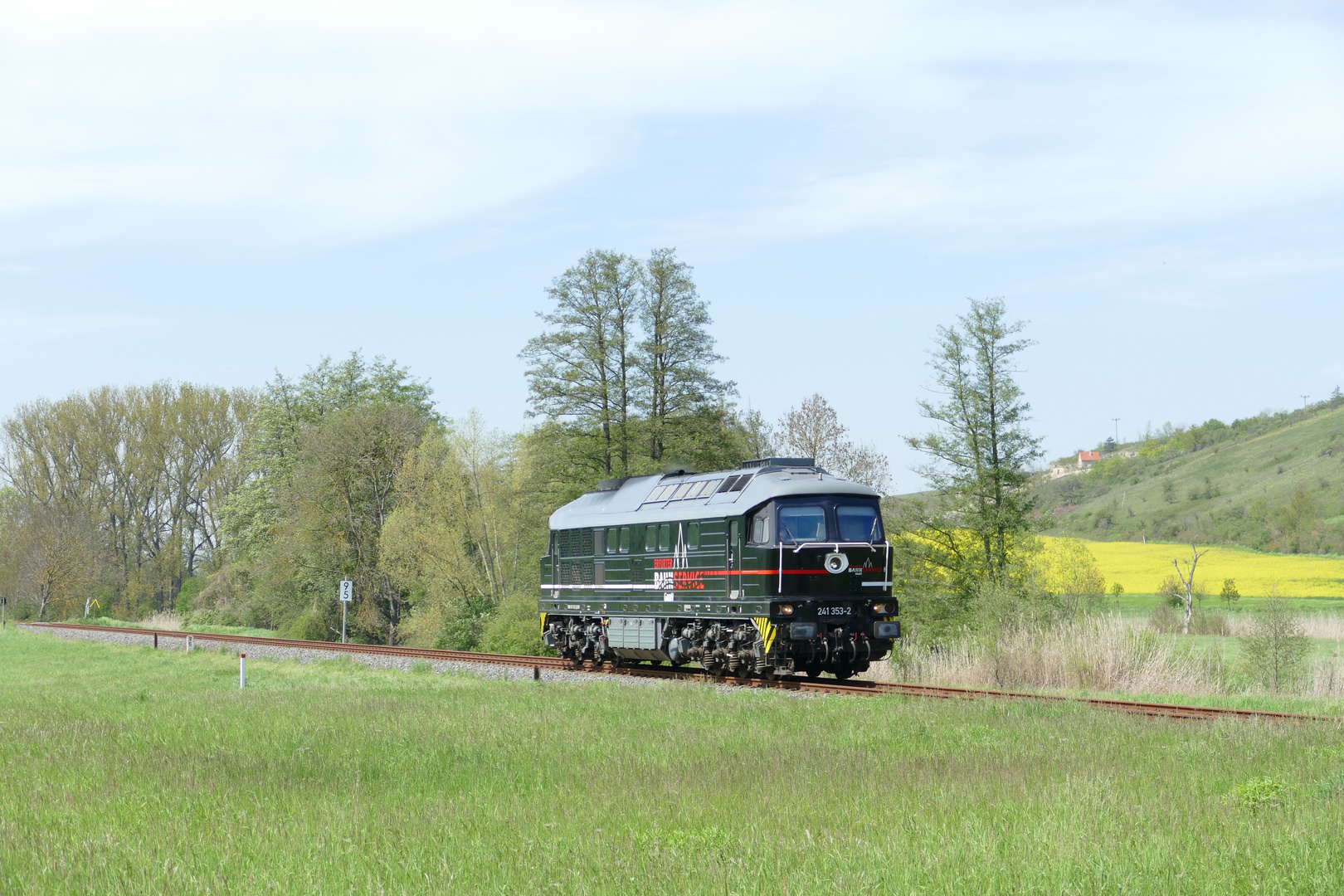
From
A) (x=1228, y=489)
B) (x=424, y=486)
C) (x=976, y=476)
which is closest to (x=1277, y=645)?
(x=976, y=476)

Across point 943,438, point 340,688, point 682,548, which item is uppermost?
point 943,438

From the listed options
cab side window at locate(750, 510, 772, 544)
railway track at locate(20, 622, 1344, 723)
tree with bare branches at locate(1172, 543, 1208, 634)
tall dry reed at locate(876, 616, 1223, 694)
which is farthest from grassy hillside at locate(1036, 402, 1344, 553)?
cab side window at locate(750, 510, 772, 544)

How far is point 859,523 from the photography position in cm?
2309

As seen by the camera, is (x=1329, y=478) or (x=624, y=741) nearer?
(x=624, y=741)

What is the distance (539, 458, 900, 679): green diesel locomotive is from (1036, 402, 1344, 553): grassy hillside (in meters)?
62.5

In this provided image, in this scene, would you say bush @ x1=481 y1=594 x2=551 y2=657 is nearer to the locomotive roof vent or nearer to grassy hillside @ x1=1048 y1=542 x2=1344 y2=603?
the locomotive roof vent

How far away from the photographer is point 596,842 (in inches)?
334

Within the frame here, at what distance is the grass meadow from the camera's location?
741 centimetres

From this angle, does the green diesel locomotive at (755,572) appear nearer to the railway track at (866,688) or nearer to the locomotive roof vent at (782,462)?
the locomotive roof vent at (782,462)

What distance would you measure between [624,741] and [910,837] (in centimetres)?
643

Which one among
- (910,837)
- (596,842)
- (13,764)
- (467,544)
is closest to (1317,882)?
(910,837)

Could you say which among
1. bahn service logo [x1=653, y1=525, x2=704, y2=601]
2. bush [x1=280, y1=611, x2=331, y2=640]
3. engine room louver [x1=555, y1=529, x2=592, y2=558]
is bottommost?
bush [x1=280, y1=611, x2=331, y2=640]

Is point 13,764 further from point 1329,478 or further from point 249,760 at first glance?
point 1329,478

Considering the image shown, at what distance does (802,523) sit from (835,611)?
181 centimetres
